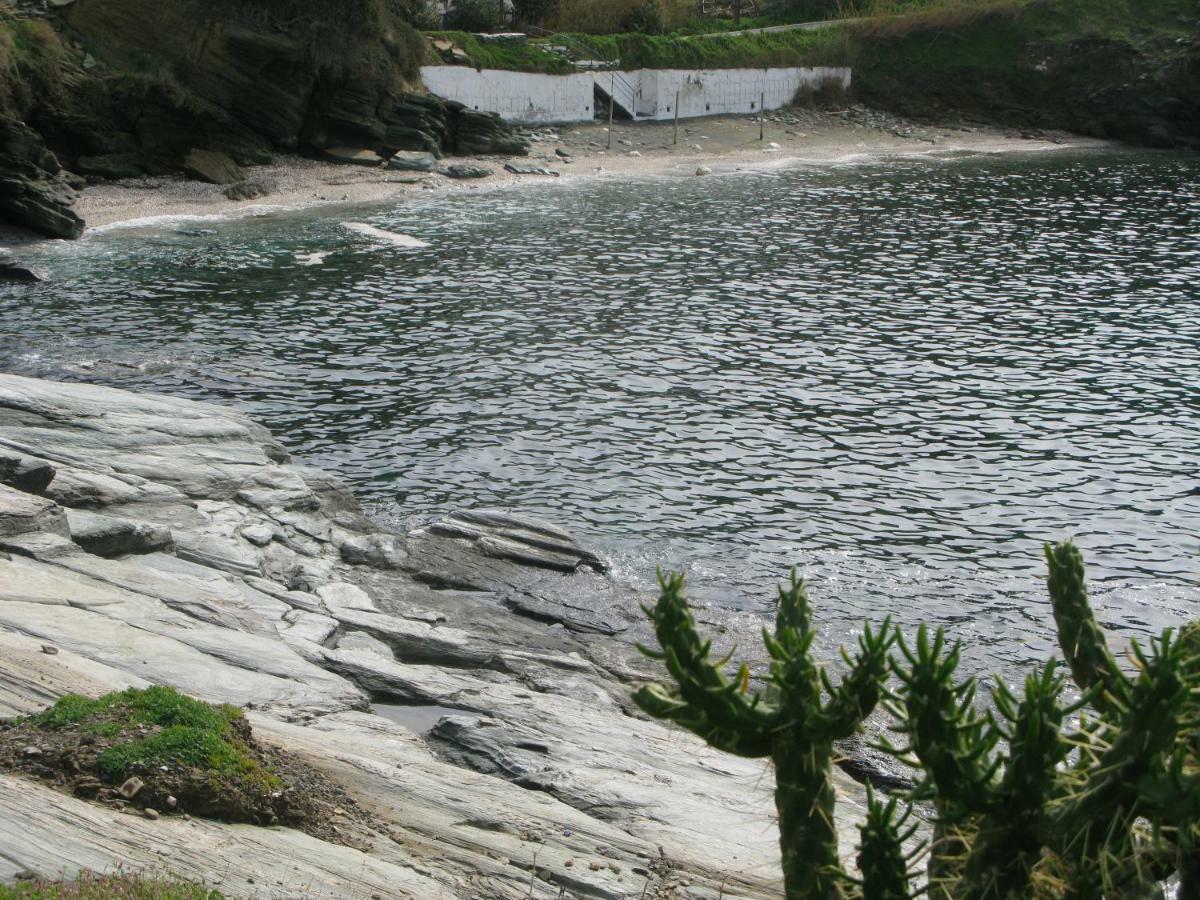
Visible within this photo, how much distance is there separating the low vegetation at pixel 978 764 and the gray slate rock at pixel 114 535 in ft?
34.9

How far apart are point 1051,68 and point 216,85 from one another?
2393 inches

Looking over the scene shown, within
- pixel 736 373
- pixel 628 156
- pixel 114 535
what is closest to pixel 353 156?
pixel 628 156

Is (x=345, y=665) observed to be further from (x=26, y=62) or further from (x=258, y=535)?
(x=26, y=62)

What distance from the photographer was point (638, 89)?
77312 millimetres

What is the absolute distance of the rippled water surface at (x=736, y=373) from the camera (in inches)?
755

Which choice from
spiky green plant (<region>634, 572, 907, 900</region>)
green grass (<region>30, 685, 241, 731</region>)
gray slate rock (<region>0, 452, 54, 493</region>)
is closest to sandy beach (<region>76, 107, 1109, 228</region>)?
gray slate rock (<region>0, 452, 54, 493</region>)

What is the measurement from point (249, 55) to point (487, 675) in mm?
46417

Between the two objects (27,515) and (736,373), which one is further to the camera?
(736,373)

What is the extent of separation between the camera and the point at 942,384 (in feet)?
90.8

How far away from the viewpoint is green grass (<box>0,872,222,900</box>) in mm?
6635

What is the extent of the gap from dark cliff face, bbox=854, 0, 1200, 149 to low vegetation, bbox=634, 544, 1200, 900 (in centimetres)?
8436

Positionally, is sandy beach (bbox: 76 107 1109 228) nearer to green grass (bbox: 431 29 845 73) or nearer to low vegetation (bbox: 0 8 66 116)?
green grass (bbox: 431 29 845 73)

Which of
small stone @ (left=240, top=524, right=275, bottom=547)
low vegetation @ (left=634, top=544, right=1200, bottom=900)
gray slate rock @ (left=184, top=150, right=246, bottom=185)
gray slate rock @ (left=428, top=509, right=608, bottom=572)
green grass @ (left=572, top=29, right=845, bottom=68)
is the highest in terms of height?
green grass @ (left=572, top=29, right=845, bottom=68)

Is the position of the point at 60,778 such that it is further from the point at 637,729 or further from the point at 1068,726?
the point at 1068,726
